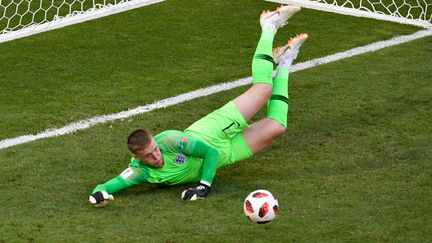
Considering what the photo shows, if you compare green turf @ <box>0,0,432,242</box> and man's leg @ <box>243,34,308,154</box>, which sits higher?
man's leg @ <box>243,34,308,154</box>

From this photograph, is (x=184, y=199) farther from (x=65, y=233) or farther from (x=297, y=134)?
(x=297, y=134)

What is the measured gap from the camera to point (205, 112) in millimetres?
9492

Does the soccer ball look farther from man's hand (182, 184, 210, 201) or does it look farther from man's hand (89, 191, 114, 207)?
man's hand (89, 191, 114, 207)

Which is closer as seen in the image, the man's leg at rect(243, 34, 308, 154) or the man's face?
the man's face

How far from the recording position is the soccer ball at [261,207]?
689cm

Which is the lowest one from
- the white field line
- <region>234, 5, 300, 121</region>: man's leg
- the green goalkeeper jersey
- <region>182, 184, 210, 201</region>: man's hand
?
the white field line

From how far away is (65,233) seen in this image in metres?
6.98

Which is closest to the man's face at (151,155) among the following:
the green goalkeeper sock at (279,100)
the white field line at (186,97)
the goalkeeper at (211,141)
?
the goalkeeper at (211,141)

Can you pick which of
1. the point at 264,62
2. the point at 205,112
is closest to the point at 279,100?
the point at 264,62

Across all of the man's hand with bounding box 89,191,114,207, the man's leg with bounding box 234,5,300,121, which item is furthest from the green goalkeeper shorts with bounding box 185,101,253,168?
the man's hand with bounding box 89,191,114,207

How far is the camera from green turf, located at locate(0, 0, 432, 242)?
710 centimetres

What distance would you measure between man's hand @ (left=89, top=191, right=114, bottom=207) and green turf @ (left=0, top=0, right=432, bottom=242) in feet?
A: 0.23

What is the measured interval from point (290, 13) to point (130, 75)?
1970 millimetres

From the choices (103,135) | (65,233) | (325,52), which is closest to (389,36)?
(325,52)
